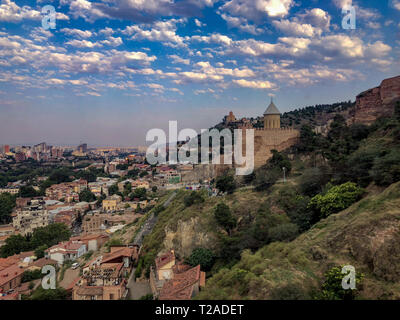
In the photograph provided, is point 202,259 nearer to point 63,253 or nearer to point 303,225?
point 303,225

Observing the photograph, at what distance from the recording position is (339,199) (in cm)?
932

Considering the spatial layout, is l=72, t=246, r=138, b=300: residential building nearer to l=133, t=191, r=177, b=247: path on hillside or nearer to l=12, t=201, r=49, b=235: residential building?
l=133, t=191, r=177, b=247: path on hillside

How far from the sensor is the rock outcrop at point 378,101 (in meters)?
17.0

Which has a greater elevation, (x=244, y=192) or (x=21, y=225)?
(x=244, y=192)

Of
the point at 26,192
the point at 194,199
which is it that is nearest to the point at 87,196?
the point at 26,192

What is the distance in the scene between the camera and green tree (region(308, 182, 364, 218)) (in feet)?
30.2

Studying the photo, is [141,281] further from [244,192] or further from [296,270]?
[296,270]

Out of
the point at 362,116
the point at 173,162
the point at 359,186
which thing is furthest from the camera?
the point at 173,162

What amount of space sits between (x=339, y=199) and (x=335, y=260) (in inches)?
140
